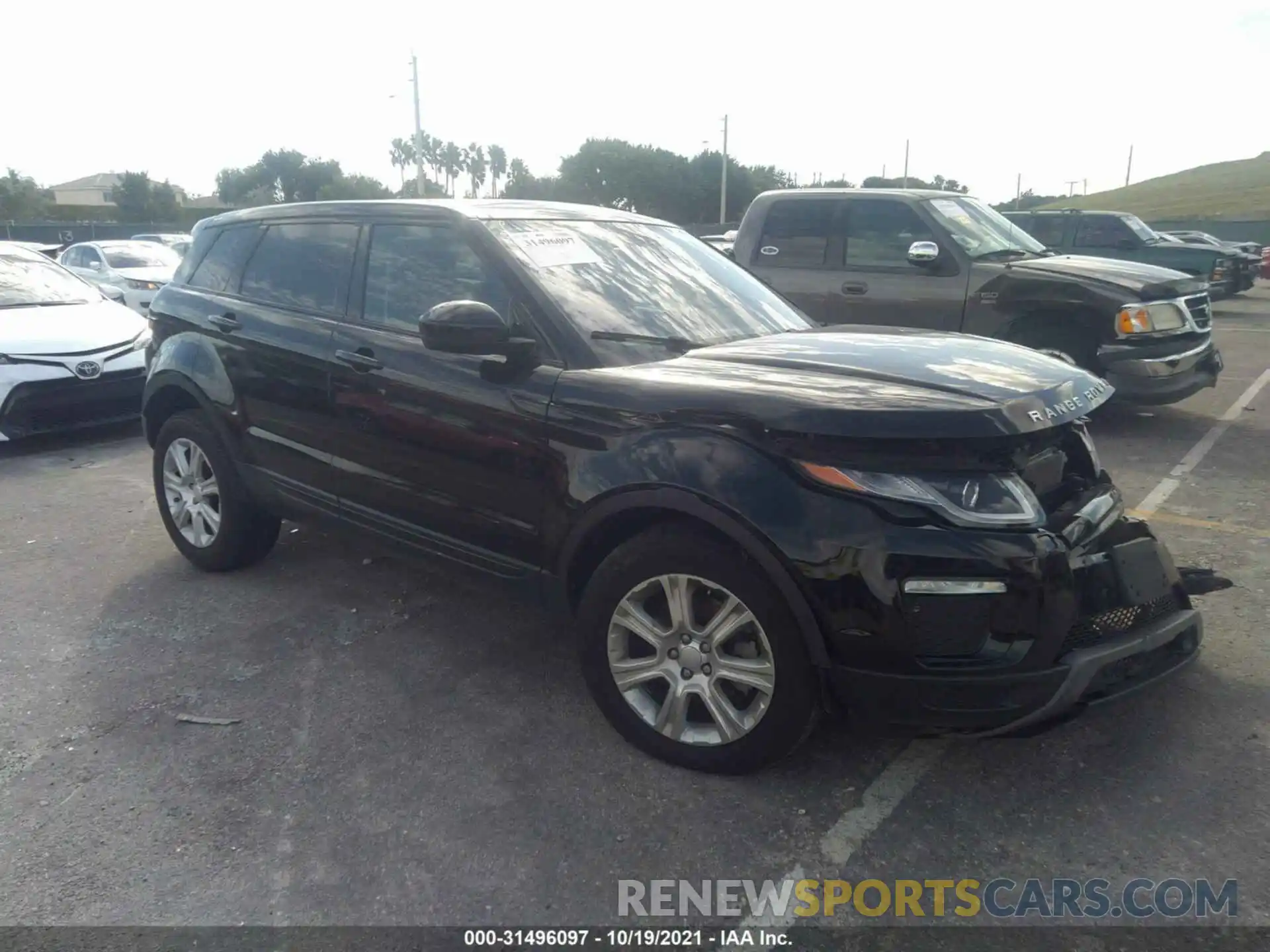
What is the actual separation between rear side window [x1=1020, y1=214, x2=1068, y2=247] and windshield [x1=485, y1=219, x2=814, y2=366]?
45.3 feet

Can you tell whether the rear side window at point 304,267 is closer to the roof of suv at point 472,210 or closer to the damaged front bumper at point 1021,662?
the roof of suv at point 472,210

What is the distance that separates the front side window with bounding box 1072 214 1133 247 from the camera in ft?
52.9

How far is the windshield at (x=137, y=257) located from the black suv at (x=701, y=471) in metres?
13.2

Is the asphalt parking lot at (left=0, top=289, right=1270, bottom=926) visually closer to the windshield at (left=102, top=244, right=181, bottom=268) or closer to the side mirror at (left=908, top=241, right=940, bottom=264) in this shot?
the side mirror at (left=908, top=241, right=940, bottom=264)

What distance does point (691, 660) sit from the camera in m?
2.95

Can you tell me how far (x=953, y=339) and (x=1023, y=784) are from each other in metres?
1.64

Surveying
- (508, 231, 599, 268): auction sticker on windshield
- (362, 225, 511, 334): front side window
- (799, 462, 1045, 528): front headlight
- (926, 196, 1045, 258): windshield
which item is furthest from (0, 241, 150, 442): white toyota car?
(926, 196, 1045, 258): windshield

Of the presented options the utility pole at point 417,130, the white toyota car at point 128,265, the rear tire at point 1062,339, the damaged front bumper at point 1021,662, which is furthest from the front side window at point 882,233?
the utility pole at point 417,130

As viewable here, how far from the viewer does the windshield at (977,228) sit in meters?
8.00

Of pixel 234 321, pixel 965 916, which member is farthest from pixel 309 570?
pixel 965 916

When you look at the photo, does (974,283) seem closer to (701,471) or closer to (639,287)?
(639,287)

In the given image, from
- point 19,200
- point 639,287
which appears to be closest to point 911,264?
point 639,287

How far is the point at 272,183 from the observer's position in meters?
74.8

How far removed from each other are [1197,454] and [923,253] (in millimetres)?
2456
